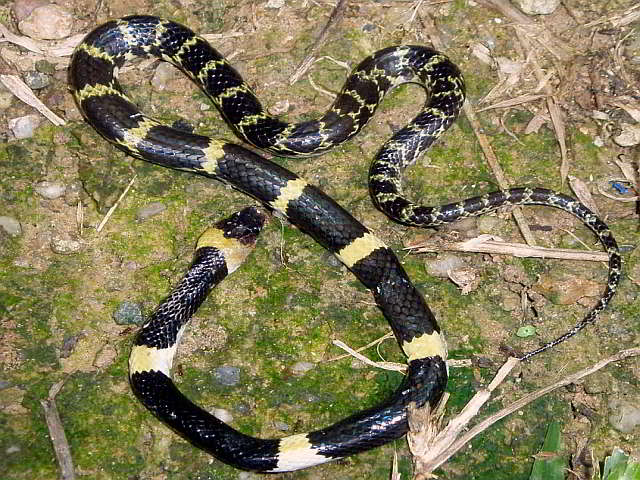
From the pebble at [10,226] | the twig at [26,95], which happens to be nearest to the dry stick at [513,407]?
the pebble at [10,226]

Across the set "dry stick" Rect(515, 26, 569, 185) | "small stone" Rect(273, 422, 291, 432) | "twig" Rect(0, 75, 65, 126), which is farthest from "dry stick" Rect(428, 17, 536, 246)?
"twig" Rect(0, 75, 65, 126)

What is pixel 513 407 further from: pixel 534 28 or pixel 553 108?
pixel 534 28

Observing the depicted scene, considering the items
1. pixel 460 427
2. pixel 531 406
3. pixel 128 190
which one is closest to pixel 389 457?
pixel 460 427

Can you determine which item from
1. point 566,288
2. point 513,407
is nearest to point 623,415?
point 513,407

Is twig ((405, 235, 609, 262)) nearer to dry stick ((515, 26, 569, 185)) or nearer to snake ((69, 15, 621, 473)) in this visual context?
snake ((69, 15, 621, 473))

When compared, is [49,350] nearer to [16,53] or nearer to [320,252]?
[320,252]

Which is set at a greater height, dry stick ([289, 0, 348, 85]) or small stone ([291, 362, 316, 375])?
dry stick ([289, 0, 348, 85])

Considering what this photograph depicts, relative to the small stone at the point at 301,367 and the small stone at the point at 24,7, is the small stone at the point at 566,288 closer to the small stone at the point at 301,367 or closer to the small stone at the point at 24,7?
the small stone at the point at 301,367

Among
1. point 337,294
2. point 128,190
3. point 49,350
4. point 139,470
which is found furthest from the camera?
point 128,190
